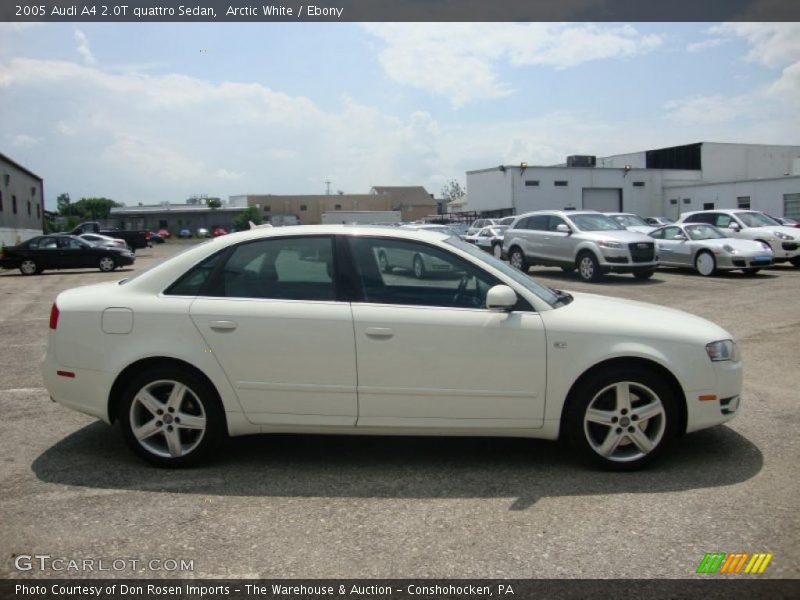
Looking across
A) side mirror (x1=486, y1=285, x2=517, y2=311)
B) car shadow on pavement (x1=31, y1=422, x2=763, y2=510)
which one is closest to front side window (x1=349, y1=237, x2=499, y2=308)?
side mirror (x1=486, y1=285, x2=517, y2=311)

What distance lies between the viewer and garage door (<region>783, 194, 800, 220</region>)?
42156 mm

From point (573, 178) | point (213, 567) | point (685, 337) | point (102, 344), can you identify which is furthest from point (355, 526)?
point (573, 178)

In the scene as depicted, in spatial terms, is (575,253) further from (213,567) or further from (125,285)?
(213,567)

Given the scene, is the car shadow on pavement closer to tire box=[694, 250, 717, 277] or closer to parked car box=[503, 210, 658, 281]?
parked car box=[503, 210, 658, 281]

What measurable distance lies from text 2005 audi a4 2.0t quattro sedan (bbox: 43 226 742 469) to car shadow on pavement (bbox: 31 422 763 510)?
0.21 meters

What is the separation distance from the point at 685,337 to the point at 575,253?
45.3 ft

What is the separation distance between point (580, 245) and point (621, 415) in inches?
545

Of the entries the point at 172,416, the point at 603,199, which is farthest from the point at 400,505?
the point at 603,199

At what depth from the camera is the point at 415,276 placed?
4551mm

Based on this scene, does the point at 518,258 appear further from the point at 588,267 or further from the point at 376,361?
the point at 376,361

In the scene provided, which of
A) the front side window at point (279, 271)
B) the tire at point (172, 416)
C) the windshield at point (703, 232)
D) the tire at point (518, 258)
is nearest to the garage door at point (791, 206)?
the windshield at point (703, 232)

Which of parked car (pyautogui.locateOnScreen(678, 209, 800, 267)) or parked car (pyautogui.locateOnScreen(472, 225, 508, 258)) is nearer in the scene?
parked car (pyautogui.locateOnScreen(678, 209, 800, 267))

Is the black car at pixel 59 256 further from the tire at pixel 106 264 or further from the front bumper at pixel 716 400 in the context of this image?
the front bumper at pixel 716 400

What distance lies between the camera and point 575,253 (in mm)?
17797
